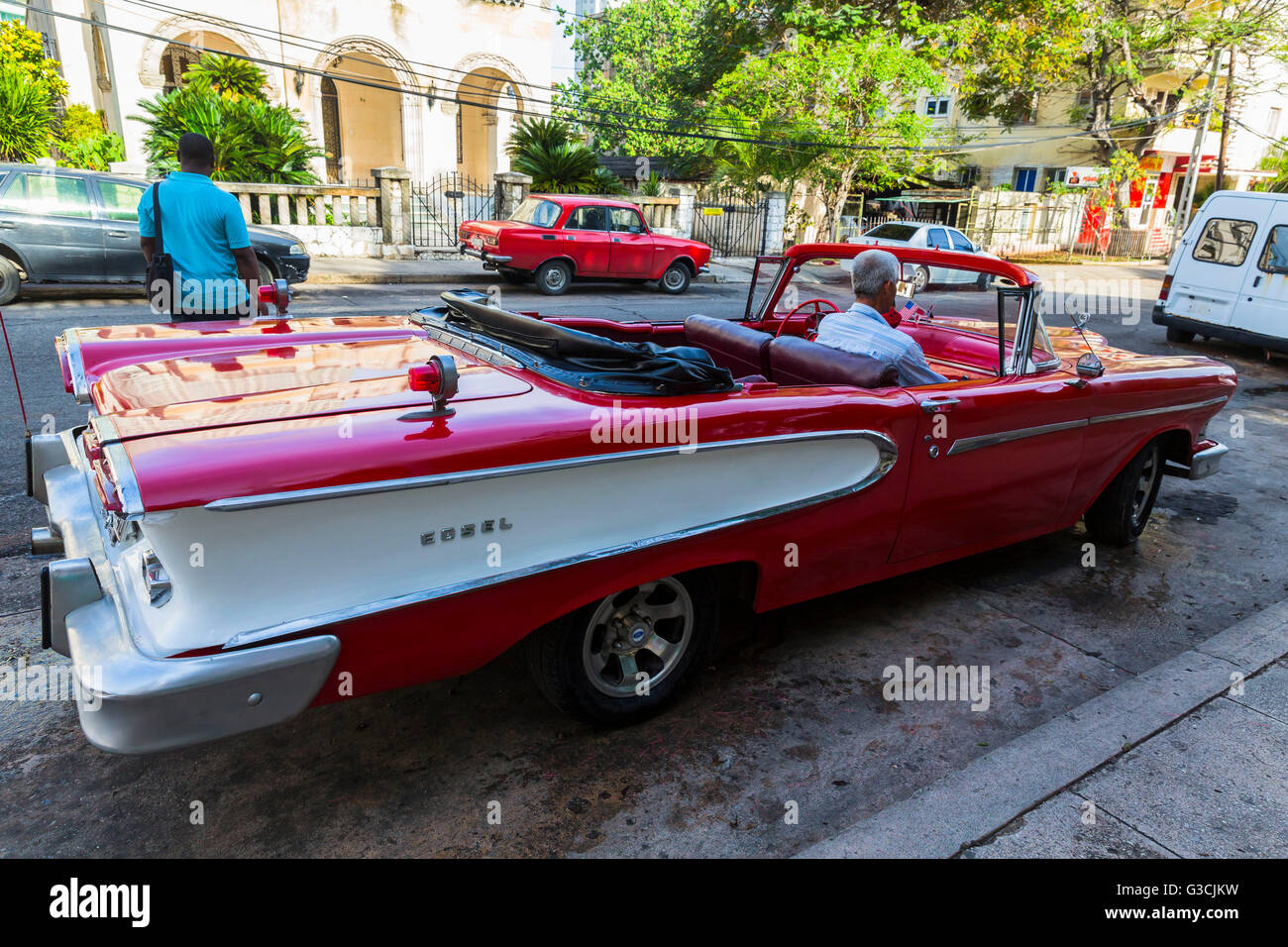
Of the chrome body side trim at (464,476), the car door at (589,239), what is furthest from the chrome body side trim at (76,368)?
the car door at (589,239)

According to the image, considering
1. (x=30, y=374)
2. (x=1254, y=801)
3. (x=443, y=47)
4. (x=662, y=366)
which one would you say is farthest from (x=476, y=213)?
(x=1254, y=801)

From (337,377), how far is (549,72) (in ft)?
81.5

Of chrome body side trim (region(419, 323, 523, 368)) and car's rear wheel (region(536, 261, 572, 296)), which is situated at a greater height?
chrome body side trim (region(419, 323, 523, 368))

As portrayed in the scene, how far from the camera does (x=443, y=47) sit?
23297 millimetres

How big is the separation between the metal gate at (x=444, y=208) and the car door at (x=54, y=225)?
8.42 metres

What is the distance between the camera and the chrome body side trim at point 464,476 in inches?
79.3

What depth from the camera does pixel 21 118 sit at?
1535 cm

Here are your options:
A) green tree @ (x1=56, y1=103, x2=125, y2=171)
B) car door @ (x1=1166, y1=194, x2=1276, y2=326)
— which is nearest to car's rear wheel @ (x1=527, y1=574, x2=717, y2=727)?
car door @ (x1=1166, y1=194, x2=1276, y2=326)

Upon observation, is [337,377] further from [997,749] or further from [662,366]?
[997,749]

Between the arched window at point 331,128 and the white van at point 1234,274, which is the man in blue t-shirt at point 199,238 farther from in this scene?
the arched window at point 331,128

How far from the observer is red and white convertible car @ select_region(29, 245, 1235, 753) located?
6.72 feet

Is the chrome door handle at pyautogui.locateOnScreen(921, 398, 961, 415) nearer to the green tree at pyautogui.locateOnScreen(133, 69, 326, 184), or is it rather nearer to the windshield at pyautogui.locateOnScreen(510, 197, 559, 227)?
the windshield at pyautogui.locateOnScreen(510, 197, 559, 227)
